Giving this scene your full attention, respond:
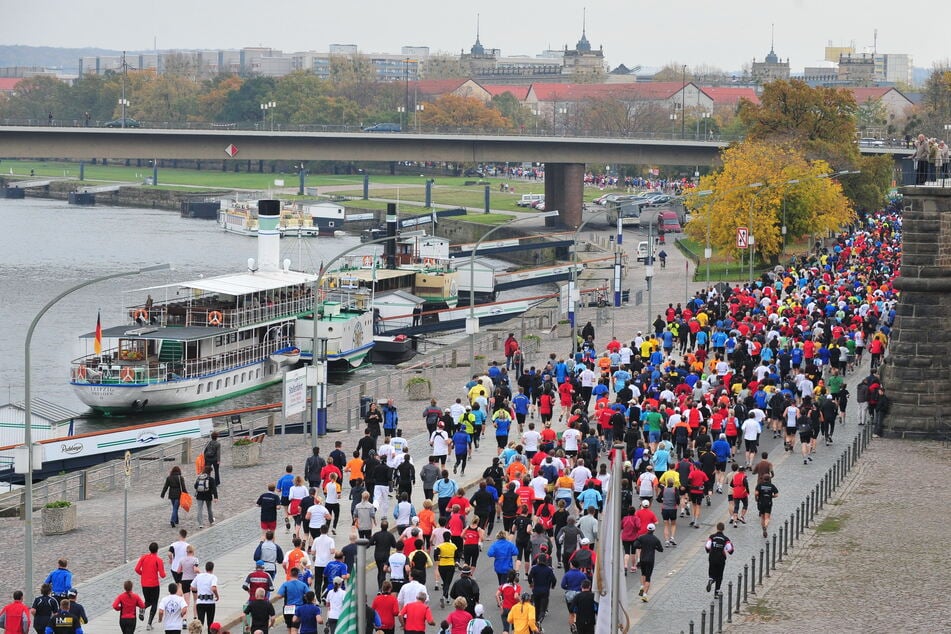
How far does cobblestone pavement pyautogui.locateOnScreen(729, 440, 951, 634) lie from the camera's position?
926 inches

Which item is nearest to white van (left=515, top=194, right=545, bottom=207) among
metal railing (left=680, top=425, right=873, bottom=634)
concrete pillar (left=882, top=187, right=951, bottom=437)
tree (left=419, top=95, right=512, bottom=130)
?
tree (left=419, top=95, right=512, bottom=130)

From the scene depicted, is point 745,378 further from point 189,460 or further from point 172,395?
point 172,395

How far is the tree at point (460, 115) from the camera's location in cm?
18250

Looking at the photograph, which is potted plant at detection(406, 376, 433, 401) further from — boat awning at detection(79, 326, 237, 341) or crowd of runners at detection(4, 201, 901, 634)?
boat awning at detection(79, 326, 237, 341)

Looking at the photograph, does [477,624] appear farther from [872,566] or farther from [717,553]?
[872,566]

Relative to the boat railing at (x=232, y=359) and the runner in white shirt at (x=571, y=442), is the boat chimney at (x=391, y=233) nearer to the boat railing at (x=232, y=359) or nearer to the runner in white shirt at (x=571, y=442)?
the boat railing at (x=232, y=359)

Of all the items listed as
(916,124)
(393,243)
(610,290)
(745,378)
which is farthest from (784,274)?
(916,124)

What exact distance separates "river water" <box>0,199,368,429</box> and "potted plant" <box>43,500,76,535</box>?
2200cm

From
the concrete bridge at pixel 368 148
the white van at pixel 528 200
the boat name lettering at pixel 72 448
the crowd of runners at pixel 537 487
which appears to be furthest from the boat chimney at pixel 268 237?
A: the white van at pixel 528 200

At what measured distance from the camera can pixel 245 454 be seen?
123ft

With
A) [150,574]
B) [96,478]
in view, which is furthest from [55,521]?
[150,574]

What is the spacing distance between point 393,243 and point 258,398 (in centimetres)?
2331

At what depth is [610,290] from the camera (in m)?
80.9

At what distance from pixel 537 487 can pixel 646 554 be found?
3482 mm
